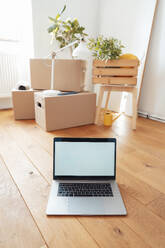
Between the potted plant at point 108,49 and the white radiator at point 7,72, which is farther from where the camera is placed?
the white radiator at point 7,72

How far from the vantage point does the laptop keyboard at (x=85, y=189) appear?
0.70m

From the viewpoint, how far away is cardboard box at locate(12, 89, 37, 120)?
1.76m

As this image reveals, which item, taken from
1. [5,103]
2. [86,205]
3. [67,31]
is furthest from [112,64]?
[5,103]

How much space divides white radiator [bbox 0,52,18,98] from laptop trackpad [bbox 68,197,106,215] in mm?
1878

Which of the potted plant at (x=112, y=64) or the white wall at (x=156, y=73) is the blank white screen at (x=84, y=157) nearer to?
the potted plant at (x=112, y=64)

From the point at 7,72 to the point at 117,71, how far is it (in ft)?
4.52

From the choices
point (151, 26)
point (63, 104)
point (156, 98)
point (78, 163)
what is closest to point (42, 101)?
point (63, 104)

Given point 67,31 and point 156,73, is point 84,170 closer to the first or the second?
point 156,73

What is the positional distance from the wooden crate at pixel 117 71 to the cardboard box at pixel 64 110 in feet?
0.66

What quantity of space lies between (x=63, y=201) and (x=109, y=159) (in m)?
0.25

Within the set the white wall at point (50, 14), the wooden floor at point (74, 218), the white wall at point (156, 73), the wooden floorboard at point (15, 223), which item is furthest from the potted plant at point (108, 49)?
the wooden floorboard at point (15, 223)

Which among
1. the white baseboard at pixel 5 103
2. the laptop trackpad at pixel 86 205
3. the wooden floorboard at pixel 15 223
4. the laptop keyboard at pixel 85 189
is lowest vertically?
the wooden floorboard at pixel 15 223

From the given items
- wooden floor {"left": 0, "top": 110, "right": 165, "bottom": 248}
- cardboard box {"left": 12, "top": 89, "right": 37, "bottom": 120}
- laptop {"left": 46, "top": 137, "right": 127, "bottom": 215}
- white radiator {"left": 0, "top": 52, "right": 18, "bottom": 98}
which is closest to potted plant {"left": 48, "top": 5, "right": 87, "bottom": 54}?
white radiator {"left": 0, "top": 52, "right": 18, "bottom": 98}

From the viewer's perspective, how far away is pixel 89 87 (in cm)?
268
